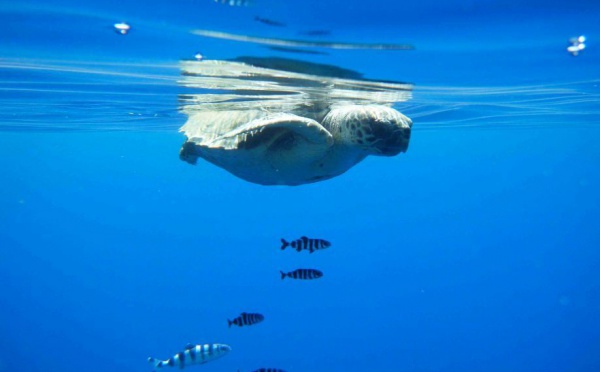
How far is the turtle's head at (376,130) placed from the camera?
20.3ft

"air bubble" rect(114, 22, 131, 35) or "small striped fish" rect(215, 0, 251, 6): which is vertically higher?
"air bubble" rect(114, 22, 131, 35)

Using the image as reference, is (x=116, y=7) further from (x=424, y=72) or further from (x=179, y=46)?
(x=424, y=72)

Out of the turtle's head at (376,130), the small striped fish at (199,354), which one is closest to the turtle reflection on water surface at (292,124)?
the turtle's head at (376,130)

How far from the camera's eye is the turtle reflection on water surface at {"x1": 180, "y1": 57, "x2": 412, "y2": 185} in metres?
6.53

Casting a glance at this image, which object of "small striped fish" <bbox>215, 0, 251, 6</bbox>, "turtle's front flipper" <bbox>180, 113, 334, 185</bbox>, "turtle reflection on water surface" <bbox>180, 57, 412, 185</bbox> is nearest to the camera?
"small striped fish" <bbox>215, 0, 251, 6</bbox>

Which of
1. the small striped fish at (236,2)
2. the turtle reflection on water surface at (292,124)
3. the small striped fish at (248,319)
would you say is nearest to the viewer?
the small striped fish at (236,2)

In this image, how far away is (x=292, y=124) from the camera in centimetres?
648

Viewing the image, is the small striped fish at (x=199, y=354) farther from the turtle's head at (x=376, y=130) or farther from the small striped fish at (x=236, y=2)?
the small striped fish at (x=236, y=2)

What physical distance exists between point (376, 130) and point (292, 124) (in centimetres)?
118

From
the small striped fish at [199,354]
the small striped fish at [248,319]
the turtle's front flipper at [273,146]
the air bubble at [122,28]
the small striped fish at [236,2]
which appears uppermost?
the air bubble at [122,28]

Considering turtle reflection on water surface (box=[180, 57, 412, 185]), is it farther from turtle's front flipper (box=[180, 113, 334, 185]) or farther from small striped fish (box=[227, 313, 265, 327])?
small striped fish (box=[227, 313, 265, 327])

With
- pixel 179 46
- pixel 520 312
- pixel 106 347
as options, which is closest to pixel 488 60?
pixel 179 46

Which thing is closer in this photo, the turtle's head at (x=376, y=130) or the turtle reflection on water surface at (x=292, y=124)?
the turtle's head at (x=376, y=130)

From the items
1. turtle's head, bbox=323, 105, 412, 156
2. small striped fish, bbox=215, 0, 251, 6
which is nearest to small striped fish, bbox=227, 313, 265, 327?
turtle's head, bbox=323, 105, 412, 156
